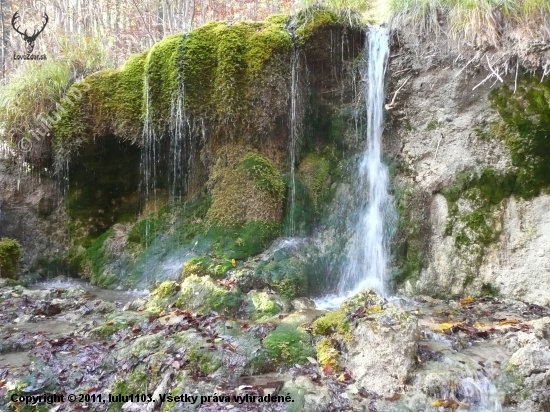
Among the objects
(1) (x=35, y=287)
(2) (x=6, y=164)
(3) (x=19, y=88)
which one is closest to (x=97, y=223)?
(1) (x=35, y=287)

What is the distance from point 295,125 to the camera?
7172 millimetres

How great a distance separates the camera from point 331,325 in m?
4.10

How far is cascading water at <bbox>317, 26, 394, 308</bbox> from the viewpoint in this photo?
6.42 metres

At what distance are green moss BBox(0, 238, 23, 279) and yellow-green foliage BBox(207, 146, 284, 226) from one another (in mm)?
3220

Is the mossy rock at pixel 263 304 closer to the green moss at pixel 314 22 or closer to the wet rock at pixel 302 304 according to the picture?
the wet rock at pixel 302 304

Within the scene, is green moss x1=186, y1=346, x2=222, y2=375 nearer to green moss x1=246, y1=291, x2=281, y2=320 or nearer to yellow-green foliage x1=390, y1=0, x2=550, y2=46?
green moss x1=246, y1=291, x2=281, y2=320

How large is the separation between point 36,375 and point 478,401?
11.5 feet

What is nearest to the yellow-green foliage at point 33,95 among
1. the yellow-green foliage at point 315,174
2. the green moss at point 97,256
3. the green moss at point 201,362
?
the green moss at point 97,256

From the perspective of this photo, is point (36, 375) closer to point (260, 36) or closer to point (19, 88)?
point (260, 36)

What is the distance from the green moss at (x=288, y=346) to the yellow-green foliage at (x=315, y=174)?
3.32 meters

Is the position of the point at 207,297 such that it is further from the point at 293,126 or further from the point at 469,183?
the point at 469,183

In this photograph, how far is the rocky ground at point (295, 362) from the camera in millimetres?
3312

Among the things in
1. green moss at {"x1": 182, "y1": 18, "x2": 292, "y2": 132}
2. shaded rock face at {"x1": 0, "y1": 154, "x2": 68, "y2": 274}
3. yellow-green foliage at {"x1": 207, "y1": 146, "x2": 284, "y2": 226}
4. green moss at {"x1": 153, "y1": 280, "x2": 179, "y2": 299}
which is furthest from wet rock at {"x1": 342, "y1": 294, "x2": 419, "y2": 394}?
shaded rock face at {"x1": 0, "y1": 154, "x2": 68, "y2": 274}

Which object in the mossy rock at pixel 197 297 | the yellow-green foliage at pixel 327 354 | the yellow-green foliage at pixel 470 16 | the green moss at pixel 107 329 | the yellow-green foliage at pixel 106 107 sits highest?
the yellow-green foliage at pixel 470 16
